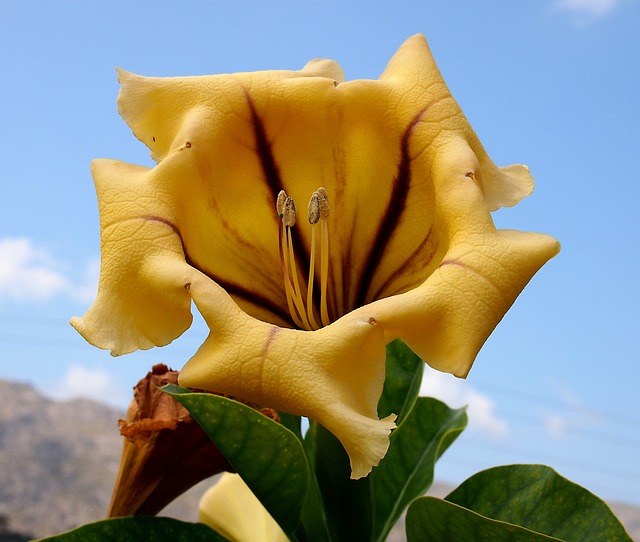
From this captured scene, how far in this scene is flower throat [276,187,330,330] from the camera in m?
0.95

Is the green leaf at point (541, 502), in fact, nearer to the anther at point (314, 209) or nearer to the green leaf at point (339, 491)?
the green leaf at point (339, 491)

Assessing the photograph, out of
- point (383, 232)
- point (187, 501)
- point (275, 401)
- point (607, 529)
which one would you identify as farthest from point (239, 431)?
point (187, 501)

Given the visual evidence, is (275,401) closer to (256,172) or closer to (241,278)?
(241,278)

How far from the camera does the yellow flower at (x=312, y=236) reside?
77cm

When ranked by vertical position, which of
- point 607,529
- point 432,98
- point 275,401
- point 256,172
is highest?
point 432,98

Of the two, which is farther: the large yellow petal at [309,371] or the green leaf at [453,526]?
the green leaf at [453,526]

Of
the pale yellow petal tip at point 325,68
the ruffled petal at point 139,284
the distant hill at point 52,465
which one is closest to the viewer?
the ruffled petal at point 139,284

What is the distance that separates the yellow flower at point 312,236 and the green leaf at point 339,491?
146 millimetres

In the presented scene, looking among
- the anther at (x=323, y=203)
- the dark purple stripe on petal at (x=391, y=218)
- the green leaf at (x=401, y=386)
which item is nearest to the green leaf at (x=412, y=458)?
the green leaf at (x=401, y=386)

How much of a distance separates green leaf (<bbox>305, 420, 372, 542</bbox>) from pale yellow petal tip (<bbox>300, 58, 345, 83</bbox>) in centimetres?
48

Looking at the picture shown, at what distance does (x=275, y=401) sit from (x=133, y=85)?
50 cm

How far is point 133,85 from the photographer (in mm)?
1033

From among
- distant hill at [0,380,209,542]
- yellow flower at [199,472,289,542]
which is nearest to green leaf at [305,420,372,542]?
yellow flower at [199,472,289,542]

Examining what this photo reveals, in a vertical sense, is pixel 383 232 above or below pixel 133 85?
below
